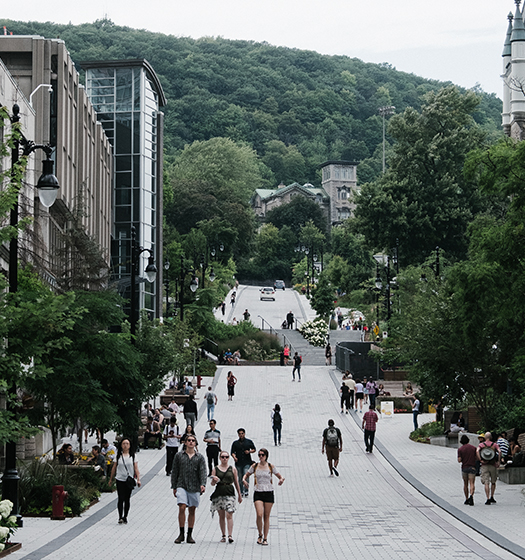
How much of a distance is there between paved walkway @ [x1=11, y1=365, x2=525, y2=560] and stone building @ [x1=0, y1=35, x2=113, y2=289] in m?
7.98

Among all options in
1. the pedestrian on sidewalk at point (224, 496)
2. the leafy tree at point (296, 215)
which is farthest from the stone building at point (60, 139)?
the leafy tree at point (296, 215)

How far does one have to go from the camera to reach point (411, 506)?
59.5ft

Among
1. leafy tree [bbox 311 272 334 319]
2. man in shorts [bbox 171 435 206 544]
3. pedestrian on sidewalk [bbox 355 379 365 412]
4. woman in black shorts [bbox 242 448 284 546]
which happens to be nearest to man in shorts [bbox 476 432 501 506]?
woman in black shorts [bbox 242 448 284 546]

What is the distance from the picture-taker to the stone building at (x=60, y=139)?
3180 cm

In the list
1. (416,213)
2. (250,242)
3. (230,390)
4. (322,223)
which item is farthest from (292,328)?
(322,223)

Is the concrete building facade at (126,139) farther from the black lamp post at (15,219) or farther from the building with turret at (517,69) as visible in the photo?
the black lamp post at (15,219)

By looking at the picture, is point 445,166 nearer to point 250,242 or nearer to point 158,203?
point 158,203

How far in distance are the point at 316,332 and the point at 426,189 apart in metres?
15.0

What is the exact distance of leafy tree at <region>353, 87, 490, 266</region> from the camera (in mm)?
70312

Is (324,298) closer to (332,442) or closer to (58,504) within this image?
(332,442)

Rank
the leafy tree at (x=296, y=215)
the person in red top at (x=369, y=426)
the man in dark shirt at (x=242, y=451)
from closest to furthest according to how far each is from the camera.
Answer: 1. the man in dark shirt at (x=242, y=451)
2. the person in red top at (x=369, y=426)
3. the leafy tree at (x=296, y=215)

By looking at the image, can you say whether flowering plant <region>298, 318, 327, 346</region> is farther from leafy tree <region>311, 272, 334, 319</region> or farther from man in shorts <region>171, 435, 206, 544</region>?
man in shorts <region>171, 435, 206, 544</region>

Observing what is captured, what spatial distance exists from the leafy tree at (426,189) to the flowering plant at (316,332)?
884 centimetres

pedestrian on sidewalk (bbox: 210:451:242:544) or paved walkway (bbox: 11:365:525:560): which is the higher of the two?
pedestrian on sidewalk (bbox: 210:451:242:544)
